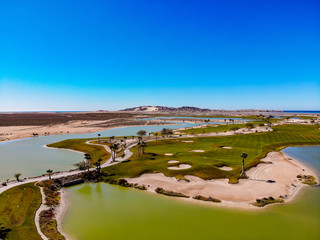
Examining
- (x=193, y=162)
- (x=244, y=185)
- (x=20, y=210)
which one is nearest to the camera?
(x=20, y=210)

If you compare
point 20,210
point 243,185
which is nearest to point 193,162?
point 243,185

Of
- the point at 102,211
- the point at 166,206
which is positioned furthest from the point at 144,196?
the point at 102,211

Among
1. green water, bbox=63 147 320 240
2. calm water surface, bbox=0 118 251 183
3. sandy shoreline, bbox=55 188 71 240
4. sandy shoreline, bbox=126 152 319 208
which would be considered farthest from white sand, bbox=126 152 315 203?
calm water surface, bbox=0 118 251 183

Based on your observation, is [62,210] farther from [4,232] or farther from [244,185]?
[244,185]

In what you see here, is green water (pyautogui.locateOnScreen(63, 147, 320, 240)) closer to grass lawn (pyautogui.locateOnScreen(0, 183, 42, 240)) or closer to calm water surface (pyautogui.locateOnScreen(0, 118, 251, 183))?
grass lawn (pyautogui.locateOnScreen(0, 183, 42, 240))

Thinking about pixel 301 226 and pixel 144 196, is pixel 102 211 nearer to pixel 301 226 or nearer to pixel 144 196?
pixel 144 196

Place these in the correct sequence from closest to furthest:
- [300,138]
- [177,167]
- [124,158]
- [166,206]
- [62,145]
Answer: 1. [166,206]
2. [177,167]
3. [124,158]
4. [62,145]
5. [300,138]
